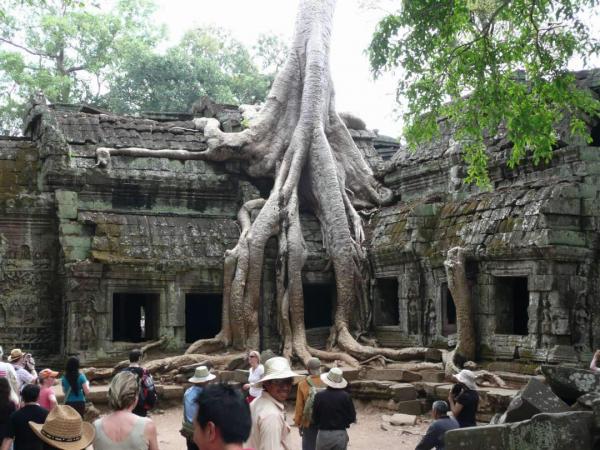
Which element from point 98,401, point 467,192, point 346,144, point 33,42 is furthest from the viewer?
point 33,42

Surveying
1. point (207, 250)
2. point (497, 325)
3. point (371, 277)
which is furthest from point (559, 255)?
point (207, 250)

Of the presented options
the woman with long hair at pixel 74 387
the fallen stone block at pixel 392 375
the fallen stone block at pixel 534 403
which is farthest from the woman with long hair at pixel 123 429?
the fallen stone block at pixel 392 375

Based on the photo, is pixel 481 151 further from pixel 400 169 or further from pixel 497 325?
pixel 400 169

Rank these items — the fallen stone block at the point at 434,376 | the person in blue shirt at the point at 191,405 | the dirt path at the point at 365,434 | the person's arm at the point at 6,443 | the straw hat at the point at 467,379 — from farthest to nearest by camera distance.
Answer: the fallen stone block at the point at 434,376, the dirt path at the point at 365,434, the person in blue shirt at the point at 191,405, the straw hat at the point at 467,379, the person's arm at the point at 6,443

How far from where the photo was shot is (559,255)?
11.2 metres

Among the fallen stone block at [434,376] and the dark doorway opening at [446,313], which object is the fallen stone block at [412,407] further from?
the dark doorway opening at [446,313]

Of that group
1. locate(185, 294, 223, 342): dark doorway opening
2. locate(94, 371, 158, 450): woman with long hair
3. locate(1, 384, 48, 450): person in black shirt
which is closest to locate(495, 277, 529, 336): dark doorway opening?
locate(185, 294, 223, 342): dark doorway opening

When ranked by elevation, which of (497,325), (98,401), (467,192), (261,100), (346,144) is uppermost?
(261,100)

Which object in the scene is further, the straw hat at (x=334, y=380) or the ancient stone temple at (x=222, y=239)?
the ancient stone temple at (x=222, y=239)

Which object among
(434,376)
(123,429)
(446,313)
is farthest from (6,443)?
(446,313)

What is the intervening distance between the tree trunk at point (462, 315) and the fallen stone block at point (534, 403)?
274 inches

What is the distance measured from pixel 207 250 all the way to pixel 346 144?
362 cm

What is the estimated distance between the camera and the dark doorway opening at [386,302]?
15344 millimetres

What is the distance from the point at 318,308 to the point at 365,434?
6.25 meters
